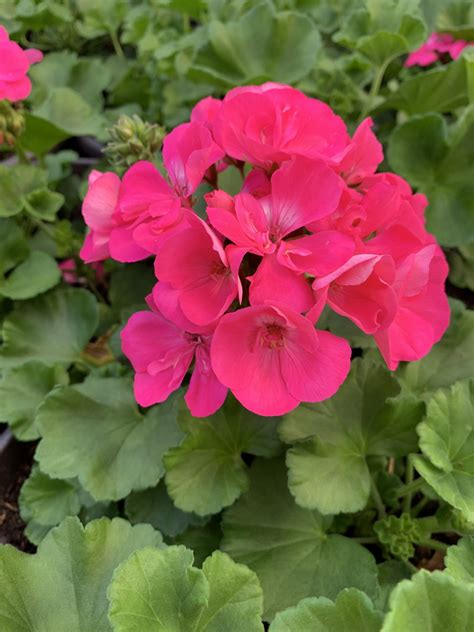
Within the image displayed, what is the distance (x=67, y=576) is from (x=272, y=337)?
0.37 metres

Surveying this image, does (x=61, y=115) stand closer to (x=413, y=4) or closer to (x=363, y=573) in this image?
(x=413, y=4)

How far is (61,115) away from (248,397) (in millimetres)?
1059

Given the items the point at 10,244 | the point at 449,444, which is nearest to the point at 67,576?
the point at 449,444

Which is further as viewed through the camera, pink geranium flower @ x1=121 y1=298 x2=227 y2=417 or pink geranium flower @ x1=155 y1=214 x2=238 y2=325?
pink geranium flower @ x1=121 y1=298 x2=227 y2=417

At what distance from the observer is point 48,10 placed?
1597 mm

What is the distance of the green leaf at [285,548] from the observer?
0.89 metres

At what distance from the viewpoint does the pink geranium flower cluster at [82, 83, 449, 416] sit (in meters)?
0.69

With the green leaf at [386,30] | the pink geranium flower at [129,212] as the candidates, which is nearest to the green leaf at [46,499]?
the pink geranium flower at [129,212]

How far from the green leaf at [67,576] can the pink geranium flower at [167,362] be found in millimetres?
162

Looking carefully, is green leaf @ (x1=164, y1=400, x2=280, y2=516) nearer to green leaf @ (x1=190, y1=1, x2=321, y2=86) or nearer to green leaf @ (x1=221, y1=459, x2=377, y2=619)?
green leaf @ (x1=221, y1=459, x2=377, y2=619)

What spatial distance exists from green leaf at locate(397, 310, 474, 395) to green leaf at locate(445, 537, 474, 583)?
0.32m

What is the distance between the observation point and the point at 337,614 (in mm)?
590

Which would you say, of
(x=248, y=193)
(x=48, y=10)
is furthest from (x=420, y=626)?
(x=48, y=10)

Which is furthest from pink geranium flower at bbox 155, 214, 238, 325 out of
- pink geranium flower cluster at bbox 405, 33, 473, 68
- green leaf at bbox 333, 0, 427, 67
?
pink geranium flower cluster at bbox 405, 33, 473, 68
